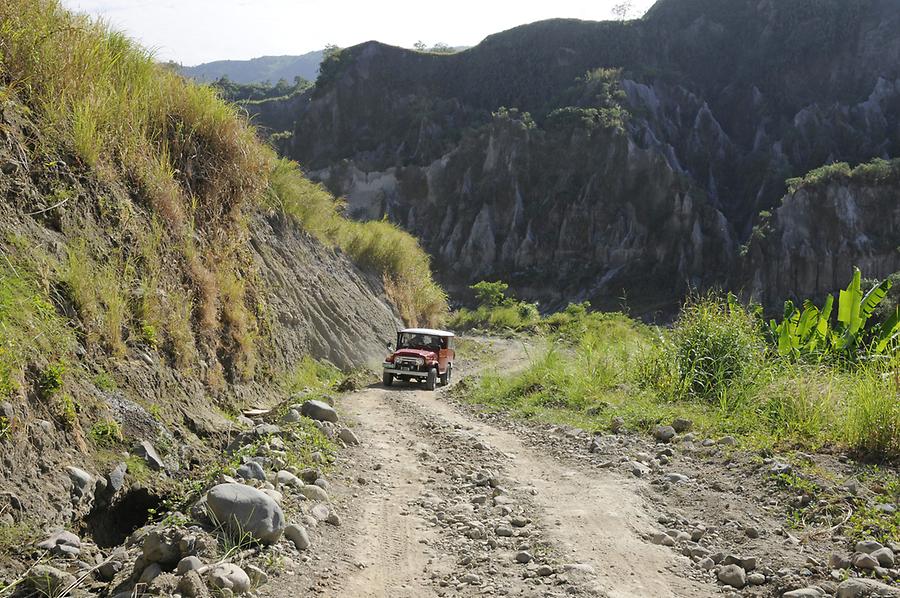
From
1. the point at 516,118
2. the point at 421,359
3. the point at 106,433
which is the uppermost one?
the point at 516,118

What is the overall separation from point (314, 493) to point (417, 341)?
37.2 feet

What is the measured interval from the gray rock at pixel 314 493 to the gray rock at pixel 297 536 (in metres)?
0.92

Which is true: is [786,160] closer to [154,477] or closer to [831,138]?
[831,138]

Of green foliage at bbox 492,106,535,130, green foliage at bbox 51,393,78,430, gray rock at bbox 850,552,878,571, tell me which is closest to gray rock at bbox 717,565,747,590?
gray rock at bbox 850,552,878,571

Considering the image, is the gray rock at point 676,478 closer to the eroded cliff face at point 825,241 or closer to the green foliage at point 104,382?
the green foliage at point 104,382

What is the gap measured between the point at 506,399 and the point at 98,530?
8.21 metres

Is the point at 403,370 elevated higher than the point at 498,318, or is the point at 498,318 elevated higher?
the point at 403,370

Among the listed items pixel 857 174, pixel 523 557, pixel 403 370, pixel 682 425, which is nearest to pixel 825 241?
pixel 857 174

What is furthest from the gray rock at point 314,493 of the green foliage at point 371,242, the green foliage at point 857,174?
the green foliage at point 857,174

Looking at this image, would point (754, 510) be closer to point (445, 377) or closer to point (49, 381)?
point (49, 381)

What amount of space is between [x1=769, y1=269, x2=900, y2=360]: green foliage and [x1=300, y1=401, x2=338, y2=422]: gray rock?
7569mm

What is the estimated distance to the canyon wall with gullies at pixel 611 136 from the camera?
2849 inches

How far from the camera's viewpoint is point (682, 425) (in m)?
8.89

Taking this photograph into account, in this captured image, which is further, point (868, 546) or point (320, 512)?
point (320, 512)
